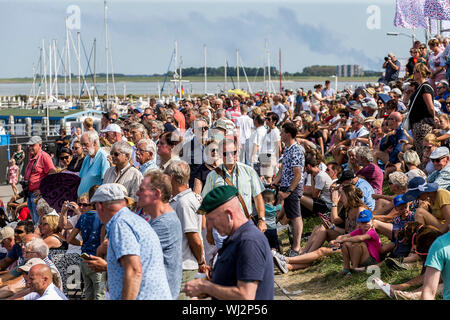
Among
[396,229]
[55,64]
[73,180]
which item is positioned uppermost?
[55,64]

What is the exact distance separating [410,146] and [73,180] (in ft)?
18.1

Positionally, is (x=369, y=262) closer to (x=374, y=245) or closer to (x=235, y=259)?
(x=374, y=245)

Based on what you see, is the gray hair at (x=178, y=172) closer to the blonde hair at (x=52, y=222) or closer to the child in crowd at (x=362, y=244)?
the child in crowd at (x=362, y=244)

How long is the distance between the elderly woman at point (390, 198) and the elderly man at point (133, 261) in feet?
16.5

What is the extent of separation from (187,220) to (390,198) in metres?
4.49

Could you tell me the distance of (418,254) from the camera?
7.20 meters

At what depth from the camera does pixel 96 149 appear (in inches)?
335

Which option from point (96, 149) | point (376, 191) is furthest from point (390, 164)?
point (96, 149)

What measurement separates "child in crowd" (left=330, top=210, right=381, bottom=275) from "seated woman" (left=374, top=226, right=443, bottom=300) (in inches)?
38.4

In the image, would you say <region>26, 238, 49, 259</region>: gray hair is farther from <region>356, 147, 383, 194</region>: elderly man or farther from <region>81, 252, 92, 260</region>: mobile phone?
<region>356, 147, 383, 194</region>: elderly man

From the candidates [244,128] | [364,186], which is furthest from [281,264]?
[244,128]

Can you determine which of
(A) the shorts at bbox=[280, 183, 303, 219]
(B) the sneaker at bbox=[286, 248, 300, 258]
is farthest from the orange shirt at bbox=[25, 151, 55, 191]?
(B) the sneaker at bbox=[286, 248, 300, 258]
